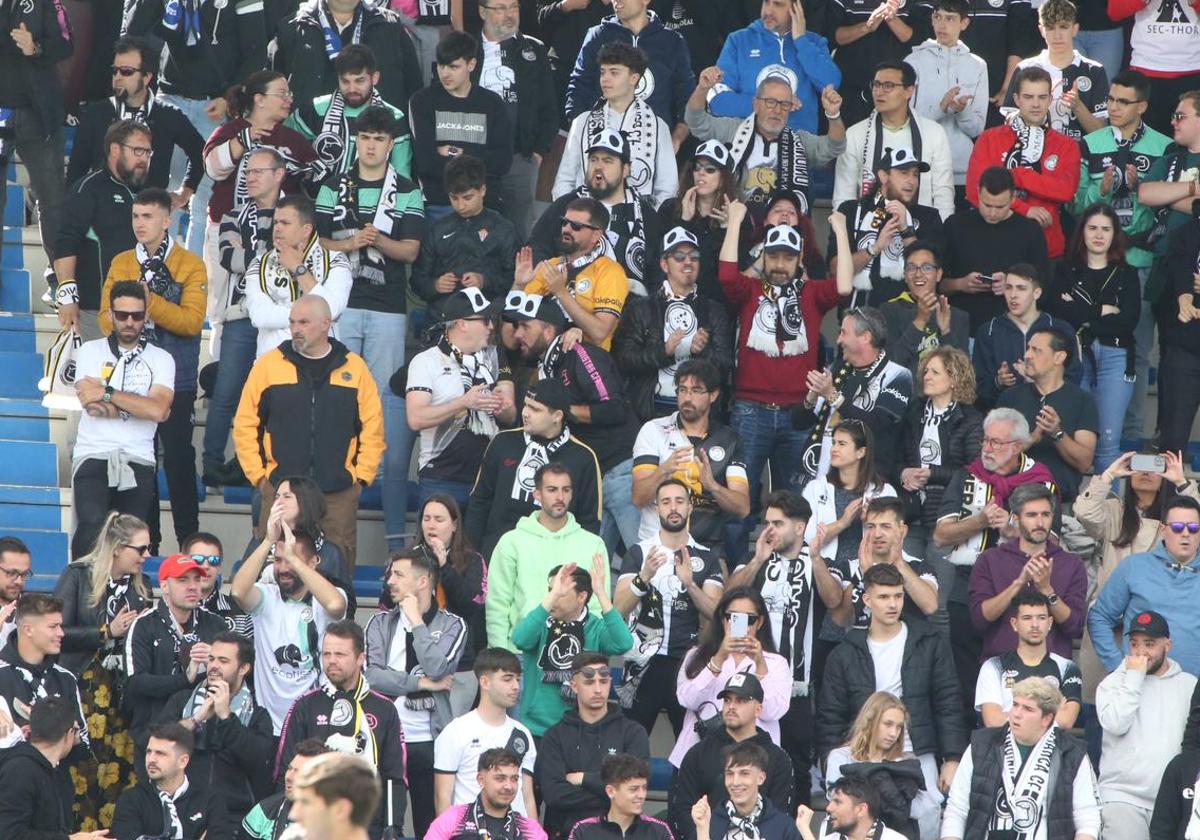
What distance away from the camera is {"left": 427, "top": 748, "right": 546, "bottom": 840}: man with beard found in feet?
31.5

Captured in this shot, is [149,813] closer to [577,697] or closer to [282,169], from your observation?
[577,697]

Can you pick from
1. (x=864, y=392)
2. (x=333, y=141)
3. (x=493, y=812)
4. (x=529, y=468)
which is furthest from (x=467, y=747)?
(x=333, y=141)

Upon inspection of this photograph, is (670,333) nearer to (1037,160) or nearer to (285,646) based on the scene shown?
(1037,160)

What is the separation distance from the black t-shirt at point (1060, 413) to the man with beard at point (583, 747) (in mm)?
2960

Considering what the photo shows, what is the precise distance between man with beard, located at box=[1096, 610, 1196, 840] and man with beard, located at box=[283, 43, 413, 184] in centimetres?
492

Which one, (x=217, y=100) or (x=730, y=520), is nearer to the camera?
(x=730, y=520)

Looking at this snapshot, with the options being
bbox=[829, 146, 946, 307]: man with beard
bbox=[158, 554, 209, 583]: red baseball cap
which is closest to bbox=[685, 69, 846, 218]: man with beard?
bbox=[829, 146, 946, 307]: man with beard

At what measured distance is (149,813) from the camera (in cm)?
964

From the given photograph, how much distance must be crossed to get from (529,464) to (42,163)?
4.29 m

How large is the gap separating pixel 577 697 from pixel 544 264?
2.74 m

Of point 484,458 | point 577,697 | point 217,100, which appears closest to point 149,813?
point 577,697

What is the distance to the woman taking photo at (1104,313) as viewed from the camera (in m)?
12.7

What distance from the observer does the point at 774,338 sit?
1231cm

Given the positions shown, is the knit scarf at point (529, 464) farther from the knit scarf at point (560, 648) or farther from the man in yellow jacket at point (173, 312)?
the man in yellow jacket at point (173, 312)
